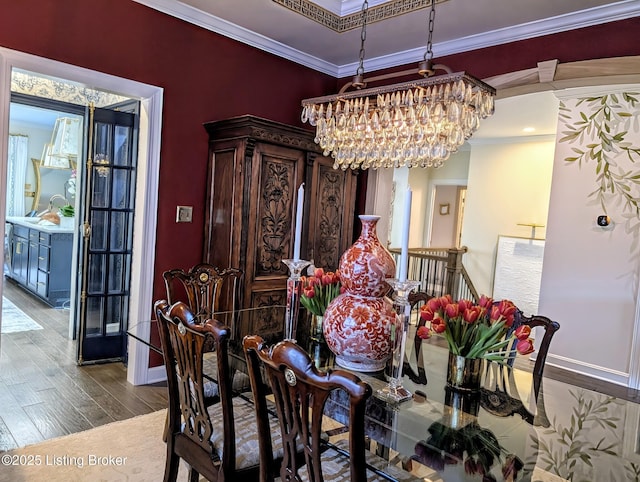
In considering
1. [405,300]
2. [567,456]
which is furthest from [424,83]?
[567,456]

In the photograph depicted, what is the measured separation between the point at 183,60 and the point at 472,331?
2919 mm

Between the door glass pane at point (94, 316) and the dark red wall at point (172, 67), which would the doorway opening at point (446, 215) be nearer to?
the dark red wall at point (172, 67)

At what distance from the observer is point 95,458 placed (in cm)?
238

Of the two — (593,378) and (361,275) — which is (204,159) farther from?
(593,378)

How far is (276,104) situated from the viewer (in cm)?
409

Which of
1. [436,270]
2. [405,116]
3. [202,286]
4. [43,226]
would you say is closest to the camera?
[405,116]

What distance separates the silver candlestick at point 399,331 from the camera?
1.54 m

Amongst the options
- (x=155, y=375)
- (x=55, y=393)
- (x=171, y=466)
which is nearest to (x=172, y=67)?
(x=155, y=375)

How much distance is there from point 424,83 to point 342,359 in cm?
141

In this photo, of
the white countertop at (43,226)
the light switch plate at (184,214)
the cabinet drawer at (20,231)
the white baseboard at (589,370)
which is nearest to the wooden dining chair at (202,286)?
the light switch plate at (184,214)

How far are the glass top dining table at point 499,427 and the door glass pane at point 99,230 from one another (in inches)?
74.9

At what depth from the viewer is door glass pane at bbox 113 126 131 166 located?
3.76 m

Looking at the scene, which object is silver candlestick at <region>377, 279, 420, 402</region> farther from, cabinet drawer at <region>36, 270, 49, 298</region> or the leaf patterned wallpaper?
cabinet drawer at <region>36, 270, 49, 298</region>

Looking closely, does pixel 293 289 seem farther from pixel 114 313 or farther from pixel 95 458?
pixel 114 313
